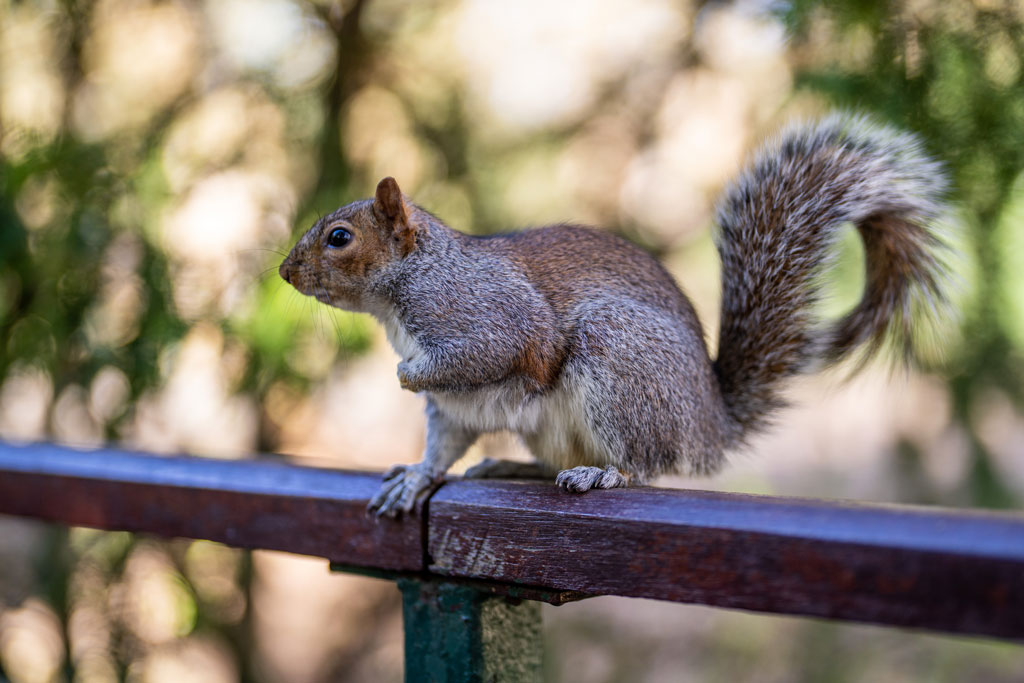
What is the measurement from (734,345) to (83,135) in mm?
1566

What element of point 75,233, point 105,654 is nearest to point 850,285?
point 75,233

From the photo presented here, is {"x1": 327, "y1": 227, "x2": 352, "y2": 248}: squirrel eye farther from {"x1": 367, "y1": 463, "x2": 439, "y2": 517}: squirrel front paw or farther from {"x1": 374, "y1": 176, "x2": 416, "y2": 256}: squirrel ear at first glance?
{"x1": 367, "y1": 463, "x2": 439, "y2": 517}: squirrel front paw

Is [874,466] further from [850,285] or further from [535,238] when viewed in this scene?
[535,238]

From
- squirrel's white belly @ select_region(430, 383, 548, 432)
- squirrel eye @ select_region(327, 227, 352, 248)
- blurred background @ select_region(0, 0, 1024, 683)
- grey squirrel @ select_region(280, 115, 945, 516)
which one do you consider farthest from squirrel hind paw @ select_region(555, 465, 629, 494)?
blurred background @ select_region(0, 0, 1024, 683)

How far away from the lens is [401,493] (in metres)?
0.82

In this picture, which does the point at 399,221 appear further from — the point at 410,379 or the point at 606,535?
the point at 606,535

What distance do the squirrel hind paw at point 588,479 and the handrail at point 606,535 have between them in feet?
0.06

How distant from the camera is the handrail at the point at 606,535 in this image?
19.3 inches

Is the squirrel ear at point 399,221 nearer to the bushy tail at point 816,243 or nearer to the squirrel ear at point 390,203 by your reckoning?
the squirrel ear at point 390,203

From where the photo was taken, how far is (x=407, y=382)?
35.9 inches

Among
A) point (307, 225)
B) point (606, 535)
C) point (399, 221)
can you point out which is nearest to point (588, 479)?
point (606, 535)

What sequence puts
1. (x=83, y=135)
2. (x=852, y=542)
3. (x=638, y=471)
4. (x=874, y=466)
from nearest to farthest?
(x=852, y=542) < (x=638, y=471) < (x=83, y=135) < (x=874, y=466)

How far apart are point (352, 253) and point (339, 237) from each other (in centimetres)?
3


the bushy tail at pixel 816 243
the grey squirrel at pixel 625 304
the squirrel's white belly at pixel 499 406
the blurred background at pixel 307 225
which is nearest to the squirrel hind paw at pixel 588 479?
the grey squirrel at pixel 625 304
